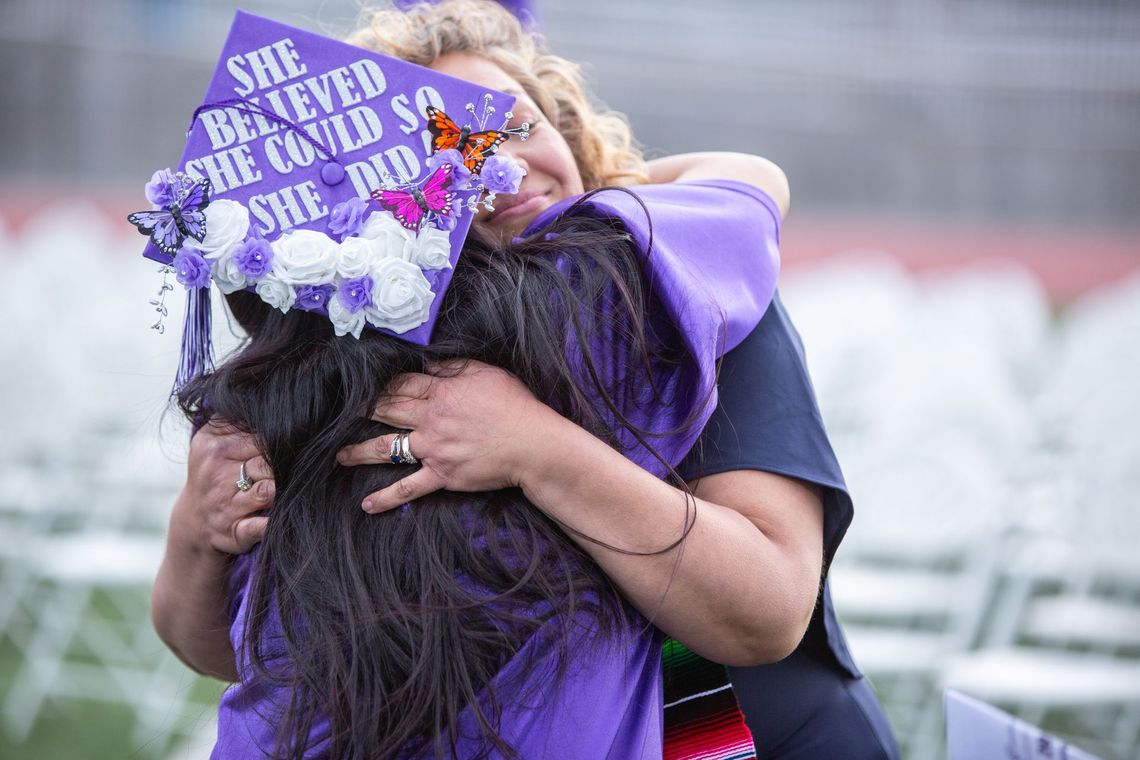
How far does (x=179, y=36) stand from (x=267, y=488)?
58.9 ft

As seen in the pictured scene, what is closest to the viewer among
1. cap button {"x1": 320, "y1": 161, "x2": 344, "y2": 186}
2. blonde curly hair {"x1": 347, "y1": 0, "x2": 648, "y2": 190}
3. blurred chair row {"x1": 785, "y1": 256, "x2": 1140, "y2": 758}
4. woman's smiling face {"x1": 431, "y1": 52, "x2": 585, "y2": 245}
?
cap button {"x1": 320, "y1": 161, "x2": 344, "y2": 186}

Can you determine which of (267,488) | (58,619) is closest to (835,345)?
(58,619)

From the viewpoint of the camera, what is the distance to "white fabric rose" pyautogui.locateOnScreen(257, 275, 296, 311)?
1.47 m

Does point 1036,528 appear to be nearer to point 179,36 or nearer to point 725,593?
point 725,593

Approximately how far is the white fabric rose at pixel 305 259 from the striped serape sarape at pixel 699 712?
0.75m

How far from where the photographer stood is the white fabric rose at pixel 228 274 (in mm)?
1479

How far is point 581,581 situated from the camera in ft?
4.88

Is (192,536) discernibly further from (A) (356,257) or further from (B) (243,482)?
(A) (356,257)

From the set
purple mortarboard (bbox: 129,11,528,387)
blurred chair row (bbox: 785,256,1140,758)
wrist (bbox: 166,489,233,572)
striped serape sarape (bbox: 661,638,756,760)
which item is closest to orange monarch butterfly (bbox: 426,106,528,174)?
purple mortarboard (bbox: 129,11,528,387)

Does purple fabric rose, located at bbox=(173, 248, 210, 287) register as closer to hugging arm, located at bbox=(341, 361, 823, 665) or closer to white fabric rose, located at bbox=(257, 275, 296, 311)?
white fabric rose, located at bbox=(257, 275, 296, 311)

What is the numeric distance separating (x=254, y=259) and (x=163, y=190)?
167mm

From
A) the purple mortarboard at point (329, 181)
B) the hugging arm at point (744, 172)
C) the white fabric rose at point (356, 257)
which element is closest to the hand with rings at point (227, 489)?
the purple mortarboard at point (329, 181)

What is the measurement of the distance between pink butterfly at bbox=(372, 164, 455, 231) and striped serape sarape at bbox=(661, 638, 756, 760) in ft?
2.41

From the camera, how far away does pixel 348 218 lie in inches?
59.3
